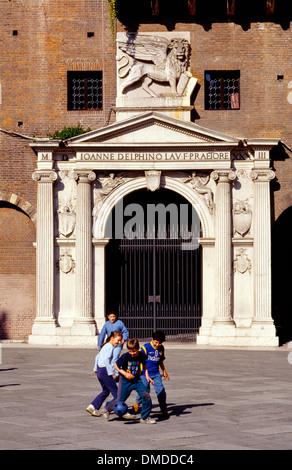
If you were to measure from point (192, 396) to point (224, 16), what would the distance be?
1441cm

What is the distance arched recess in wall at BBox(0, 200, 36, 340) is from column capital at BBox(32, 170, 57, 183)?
1.24 metres

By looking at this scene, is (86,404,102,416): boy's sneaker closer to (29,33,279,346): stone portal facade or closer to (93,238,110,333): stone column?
(29,33,279,346): stone portal facade

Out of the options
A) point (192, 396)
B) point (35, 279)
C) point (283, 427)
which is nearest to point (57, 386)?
point (192, 396)

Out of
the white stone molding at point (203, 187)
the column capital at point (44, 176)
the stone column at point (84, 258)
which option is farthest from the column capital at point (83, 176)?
the white stone molding at point (203, 187)

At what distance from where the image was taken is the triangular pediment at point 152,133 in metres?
25.2

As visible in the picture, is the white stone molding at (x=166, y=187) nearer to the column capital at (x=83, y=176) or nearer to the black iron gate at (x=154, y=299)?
the column capital at (x=83, y=176)

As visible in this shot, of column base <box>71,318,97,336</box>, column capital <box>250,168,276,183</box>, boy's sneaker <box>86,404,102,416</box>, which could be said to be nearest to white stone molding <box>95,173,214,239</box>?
column capital <box>250,168,276,183</box>

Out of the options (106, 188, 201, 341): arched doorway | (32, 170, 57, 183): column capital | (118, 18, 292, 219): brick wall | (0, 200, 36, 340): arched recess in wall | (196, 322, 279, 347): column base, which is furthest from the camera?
(0, 200, 36, 340): arched recess in wall

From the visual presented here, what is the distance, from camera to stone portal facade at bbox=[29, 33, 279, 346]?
25.2m

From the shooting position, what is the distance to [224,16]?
85.9 feet

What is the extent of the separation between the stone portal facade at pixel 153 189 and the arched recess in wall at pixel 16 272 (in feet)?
3.21

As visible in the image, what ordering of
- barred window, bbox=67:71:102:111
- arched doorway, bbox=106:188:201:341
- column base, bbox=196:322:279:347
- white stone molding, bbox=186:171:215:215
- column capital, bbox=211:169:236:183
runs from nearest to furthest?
1. column base, bbox=196:322:279:347
2. column capital, bbox=211:169:236:183
3. white stone molding, bbox=186:171:215:215
4. arched doorway, bbox=106:188:201:341
5. barred window, bbox=67:71:102:111

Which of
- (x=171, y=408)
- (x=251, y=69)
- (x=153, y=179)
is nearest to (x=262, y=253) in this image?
(x=153, y=179)

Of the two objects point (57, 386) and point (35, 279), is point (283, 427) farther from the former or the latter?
point (35, 279)
